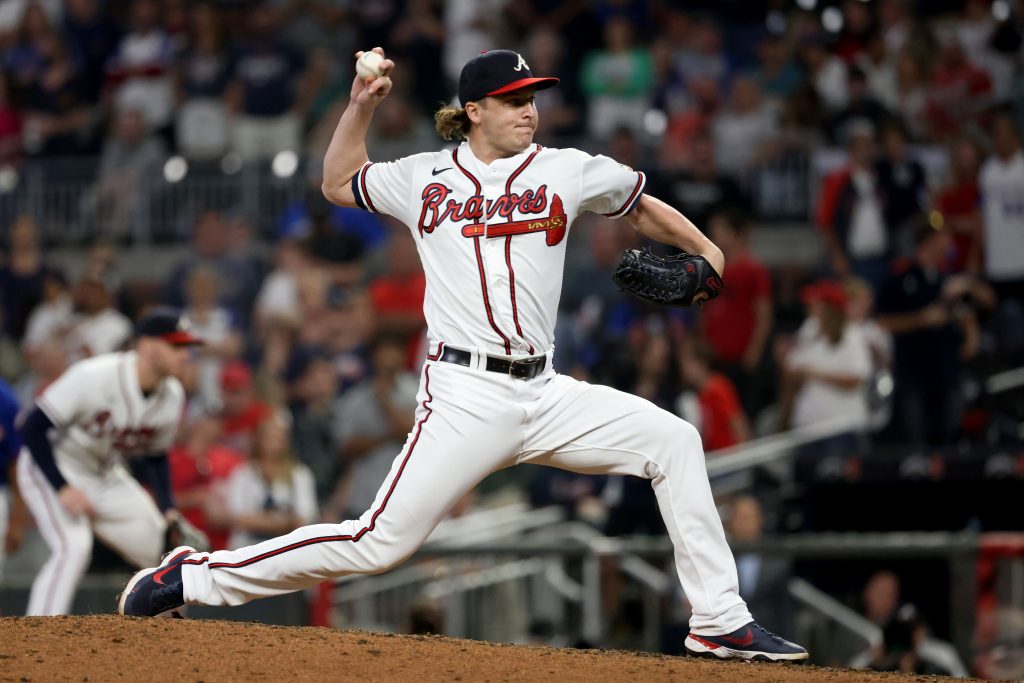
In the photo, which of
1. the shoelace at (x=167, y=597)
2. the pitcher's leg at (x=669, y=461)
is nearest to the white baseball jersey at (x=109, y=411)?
the shoelace at (x=167, y=597)

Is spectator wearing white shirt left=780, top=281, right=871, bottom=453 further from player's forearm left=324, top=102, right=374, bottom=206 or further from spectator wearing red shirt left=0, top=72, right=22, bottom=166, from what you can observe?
spectator wearing red shirt left=0, top=72, right=22, bottom=166

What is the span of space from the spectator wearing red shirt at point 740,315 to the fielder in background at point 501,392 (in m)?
5.37

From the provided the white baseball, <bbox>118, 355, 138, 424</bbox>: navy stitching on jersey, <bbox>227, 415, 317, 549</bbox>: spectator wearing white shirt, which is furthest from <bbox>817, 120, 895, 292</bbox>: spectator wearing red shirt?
the white baseball

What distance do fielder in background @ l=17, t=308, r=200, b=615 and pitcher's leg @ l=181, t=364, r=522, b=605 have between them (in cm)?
233

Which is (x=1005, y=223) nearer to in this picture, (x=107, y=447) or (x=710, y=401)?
(x=710, y=401)

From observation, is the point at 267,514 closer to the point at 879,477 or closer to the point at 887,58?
the point at 879,477

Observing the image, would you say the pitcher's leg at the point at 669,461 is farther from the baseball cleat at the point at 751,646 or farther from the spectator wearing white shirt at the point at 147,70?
the spectator wearing white shirt at the point at 147,70

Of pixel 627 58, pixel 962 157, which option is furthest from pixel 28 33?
pixel 962 157

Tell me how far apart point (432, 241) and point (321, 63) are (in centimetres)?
903

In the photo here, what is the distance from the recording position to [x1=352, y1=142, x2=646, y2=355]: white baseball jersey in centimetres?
515

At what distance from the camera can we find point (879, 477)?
9.20 metres

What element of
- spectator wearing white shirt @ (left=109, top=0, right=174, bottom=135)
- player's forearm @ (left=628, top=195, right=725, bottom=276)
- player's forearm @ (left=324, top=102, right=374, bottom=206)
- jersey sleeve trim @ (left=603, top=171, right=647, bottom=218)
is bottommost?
player's forearm @ (left=628, top=195, right=725, bottom=276)

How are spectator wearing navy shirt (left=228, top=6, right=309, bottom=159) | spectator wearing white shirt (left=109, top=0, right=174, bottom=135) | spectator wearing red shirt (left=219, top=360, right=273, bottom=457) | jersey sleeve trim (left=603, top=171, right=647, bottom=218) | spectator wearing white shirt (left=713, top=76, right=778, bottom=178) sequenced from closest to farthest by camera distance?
1. jersey sleeve trim (left=603, top=171, right=647, bottom=218)
2. spectator wearing red shirt (left=219, top=360, right=273, bottom=457)
3. spectator wearing white shirt (left=713, top=76, right=778, bottom=178)
4. spectator wearing navy shirt (left=228, top=6, right=309, bottom=159)
5. spectator wearing white shirt (left=109, top=0, right=174, bottom=135)

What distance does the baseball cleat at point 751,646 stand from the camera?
518 centimetres
